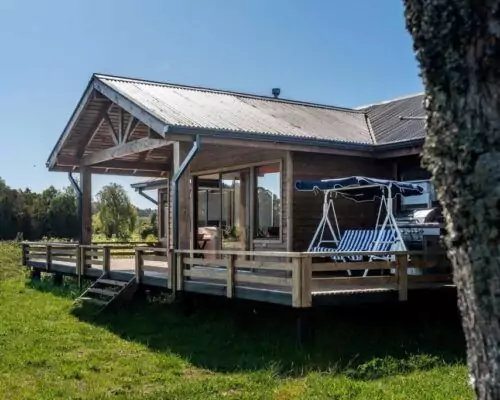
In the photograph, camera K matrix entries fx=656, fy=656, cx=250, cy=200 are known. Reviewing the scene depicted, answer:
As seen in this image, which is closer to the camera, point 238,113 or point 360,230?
point 360,230

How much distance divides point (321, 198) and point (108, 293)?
12.5ft

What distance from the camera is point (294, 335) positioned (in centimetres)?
792

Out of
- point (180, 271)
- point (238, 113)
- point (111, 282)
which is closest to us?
point (180, 271)

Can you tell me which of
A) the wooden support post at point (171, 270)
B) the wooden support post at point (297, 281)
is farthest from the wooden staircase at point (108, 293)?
the wooden support post at point (297, 281)

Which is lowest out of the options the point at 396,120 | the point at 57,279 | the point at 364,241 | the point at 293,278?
the point at 57,279

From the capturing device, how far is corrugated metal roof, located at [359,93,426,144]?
11.3 meters

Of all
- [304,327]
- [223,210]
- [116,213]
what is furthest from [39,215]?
[304,327]

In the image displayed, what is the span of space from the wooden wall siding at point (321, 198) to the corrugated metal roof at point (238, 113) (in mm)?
434

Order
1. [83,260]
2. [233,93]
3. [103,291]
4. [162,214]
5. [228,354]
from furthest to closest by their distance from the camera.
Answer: [162,214] < [233,93] < [83,260] < [103,291] < [228,354]

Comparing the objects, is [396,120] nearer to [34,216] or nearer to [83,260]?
[83,260]

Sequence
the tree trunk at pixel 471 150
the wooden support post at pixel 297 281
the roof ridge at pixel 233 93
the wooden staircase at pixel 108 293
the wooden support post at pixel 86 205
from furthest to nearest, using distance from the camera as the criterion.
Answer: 1. the wooden support post at pixel 86 205
2. the roof ridge at pixel 233 93
3. the wooden staircase at pixel 108 293
4. the wooden support post at pixel 297 281
5. the tree trunk at pixel 471 150

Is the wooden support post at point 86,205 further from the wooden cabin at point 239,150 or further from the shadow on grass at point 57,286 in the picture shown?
the shadow on grass at point 57,286

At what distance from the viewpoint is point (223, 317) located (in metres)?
9.03

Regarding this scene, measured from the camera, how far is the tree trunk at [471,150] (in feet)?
5.30
